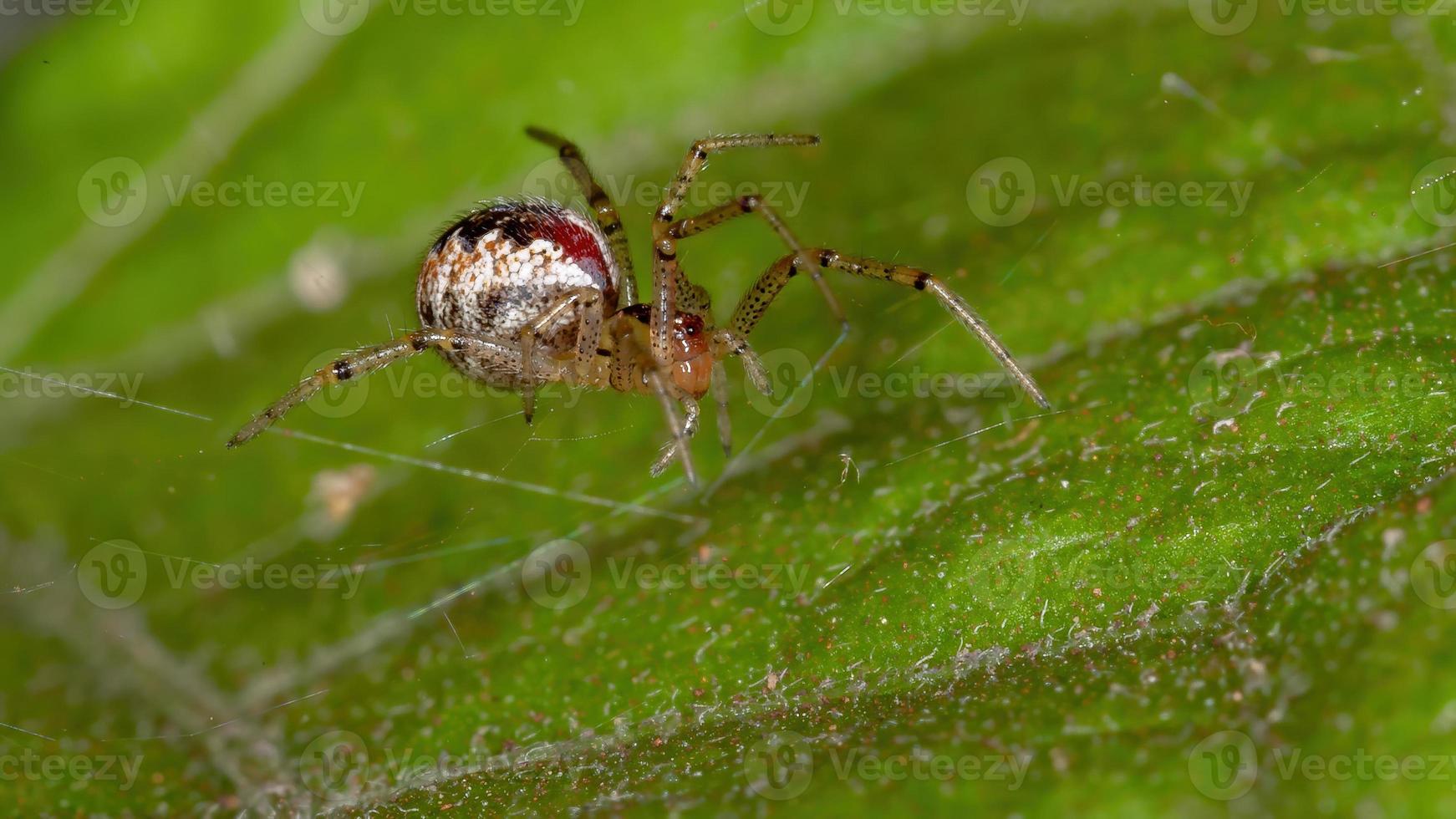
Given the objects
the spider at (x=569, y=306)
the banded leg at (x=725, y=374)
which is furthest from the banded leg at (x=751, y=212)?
the banded leg at (x=725, y=374)

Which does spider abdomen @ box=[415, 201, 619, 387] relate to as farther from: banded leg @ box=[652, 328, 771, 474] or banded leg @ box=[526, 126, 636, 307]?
banded leg @ box=[652, 328, 771, 474]

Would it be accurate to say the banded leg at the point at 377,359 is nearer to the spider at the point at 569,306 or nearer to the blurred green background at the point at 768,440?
the spider at the point at 569,306

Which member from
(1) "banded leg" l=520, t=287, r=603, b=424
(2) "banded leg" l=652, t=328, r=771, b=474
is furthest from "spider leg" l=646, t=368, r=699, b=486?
(1) "banded leg" l=520, t=287, r=603, b=424

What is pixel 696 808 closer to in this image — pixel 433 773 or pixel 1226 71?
pixel 433 773

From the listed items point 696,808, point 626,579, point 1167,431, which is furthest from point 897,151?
point 696,808

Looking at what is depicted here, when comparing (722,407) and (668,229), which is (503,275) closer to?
(668,229)

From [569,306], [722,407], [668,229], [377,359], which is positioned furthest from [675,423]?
[377,359]
